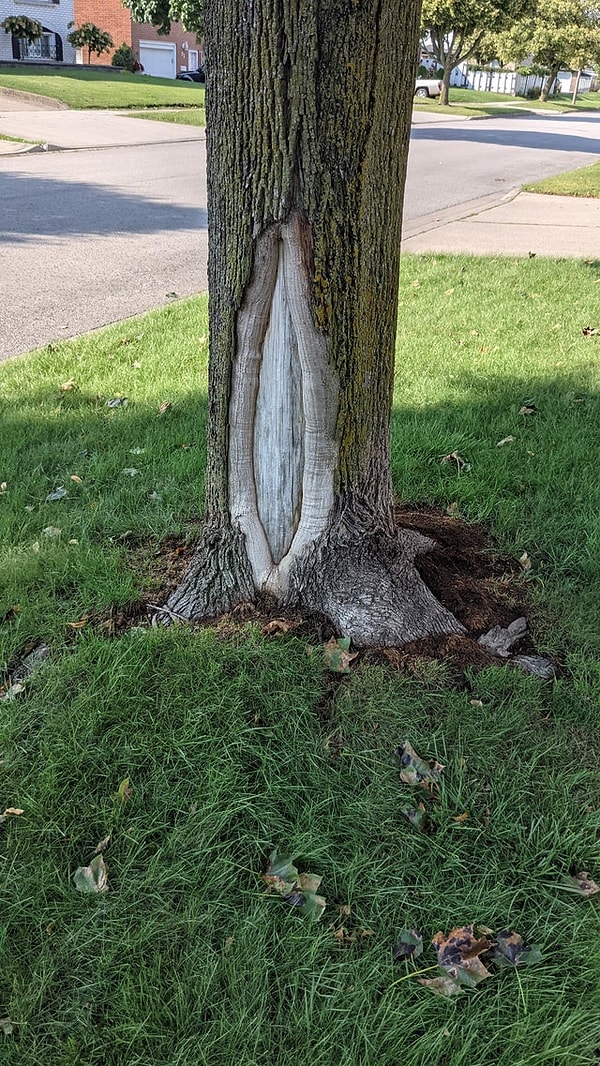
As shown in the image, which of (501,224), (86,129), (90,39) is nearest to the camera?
(501,224)

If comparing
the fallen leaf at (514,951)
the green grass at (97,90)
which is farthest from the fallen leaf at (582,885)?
the green grass at (97,90)

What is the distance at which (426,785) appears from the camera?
219cm

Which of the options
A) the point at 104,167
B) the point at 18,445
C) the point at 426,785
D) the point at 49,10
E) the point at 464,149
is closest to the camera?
the point at 426,785

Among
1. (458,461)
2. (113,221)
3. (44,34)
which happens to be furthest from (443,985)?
(44,34)

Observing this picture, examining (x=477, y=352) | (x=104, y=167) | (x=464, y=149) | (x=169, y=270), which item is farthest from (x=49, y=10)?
(x=477, y=352)

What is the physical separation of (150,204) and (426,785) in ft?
33.5

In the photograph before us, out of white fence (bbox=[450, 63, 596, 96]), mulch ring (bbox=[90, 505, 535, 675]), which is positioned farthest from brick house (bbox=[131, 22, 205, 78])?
mulch ring (bbox=[90, 505, 535, 675])

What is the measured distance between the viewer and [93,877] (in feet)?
6.43

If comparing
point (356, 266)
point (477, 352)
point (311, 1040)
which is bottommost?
point (311, 1040)

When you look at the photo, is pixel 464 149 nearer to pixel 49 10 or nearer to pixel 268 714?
pixel 268 714

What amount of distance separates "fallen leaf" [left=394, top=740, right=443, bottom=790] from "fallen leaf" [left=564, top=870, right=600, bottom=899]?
0.39 metres

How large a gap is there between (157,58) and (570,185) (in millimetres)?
44972

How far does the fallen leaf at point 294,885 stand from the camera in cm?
190

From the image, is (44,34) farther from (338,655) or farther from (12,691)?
(338,655)
